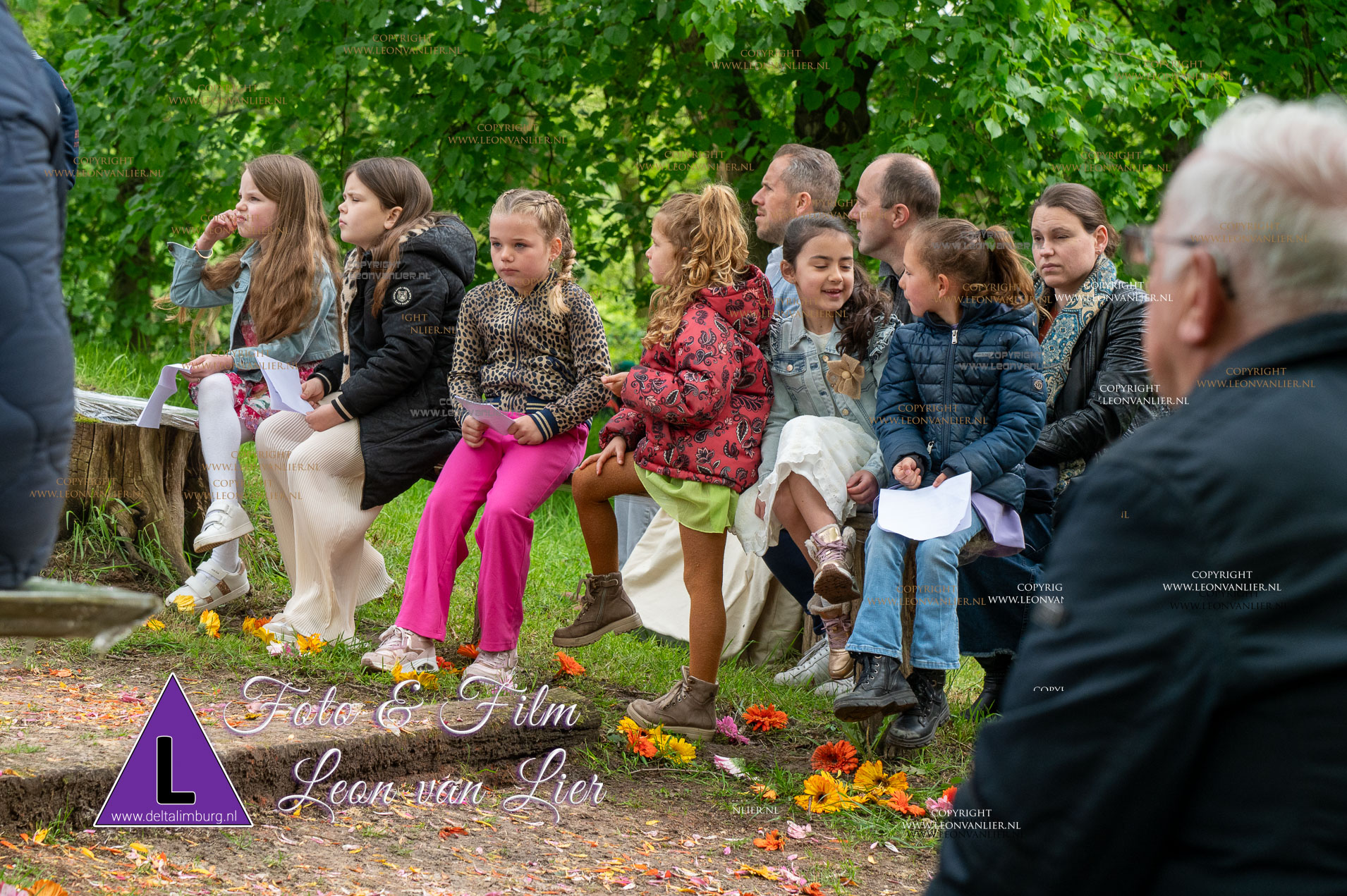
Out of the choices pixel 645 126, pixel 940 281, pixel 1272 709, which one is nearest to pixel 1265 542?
pixel 1272 709

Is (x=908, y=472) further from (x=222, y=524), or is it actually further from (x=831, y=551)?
(x=222, y=524)

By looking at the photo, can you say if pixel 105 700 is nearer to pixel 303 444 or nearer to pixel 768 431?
pixel 303 444

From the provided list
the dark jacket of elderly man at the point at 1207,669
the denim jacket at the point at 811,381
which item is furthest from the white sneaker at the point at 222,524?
the dark jacket of elderly man at the point at 1207,669

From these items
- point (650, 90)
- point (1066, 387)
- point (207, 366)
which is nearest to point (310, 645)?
point (207, 366)

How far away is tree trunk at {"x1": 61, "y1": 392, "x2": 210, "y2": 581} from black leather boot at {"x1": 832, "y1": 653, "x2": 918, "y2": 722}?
3311mm

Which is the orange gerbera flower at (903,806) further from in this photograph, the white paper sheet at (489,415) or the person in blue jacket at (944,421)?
the white paper sheet at (489,415)

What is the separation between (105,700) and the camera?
3840mm

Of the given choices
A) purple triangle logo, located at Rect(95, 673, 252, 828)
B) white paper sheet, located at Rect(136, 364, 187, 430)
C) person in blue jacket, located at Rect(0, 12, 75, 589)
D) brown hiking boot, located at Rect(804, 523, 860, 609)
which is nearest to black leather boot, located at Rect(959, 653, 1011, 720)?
brown hiking boot, located at Rect(804, 523, 860, 609)

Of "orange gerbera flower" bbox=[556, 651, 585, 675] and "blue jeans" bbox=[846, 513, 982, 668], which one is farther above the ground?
"blue jeans" bbox=[846, 513, 982, 668]

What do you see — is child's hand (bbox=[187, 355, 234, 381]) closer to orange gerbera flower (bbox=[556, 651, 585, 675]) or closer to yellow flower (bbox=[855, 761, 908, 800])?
orange gerbera flower (bbox=[556, 651, 585, 675])

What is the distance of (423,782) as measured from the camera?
3629mm

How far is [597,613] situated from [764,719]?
0.74 metres

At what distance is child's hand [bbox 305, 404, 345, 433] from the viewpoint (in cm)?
484

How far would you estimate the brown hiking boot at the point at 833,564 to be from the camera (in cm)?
380
